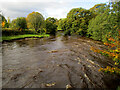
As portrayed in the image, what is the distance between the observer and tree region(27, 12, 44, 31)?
89.6 feet

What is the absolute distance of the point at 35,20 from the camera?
27375mm

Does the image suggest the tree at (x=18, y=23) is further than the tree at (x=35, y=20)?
No

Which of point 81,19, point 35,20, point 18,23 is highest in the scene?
point 35,20

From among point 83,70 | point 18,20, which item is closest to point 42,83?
point 83,70

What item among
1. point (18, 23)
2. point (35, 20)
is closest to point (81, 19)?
point (35, 20)

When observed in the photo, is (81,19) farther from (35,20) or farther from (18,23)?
(18,23)

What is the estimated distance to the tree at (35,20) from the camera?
2731cm

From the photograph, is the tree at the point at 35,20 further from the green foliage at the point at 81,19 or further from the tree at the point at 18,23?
the green foliage at the point at 81,19

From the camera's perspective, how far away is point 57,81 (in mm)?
3973

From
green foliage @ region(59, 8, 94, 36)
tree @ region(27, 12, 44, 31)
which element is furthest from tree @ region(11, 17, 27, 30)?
green foliage @ region(59, 8, 94, 36)

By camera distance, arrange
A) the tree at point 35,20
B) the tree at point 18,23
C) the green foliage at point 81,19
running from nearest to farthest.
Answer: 1. the green foliage at point 81,19
2. the tree at point 18,23
3. the tree at point 35,20

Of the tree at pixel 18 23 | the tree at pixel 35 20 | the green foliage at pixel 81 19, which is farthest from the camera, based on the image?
the tree at pixel 35 20

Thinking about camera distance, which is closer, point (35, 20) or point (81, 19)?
point (81, 19)

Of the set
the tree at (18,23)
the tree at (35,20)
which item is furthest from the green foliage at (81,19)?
the tree at (18,23)
